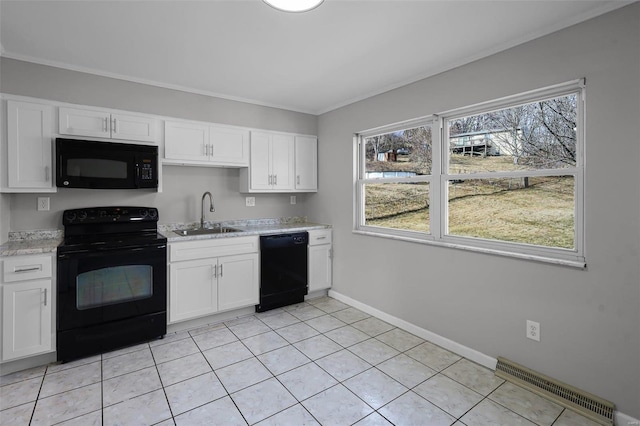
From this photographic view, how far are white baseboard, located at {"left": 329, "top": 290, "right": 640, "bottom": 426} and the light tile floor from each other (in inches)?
2.5

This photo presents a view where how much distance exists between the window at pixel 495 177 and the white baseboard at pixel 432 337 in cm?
81

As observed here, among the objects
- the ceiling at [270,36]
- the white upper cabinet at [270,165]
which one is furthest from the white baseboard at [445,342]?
the ceiling at [270,36]

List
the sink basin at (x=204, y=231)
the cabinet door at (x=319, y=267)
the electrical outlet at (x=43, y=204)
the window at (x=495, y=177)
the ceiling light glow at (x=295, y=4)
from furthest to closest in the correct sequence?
the cabinet door at (x=319, y=267) → the sink basin at (x=204, y=231) → the electrical outlet at (x=43, y=204) → the window at (x=495, y=177) → the ceiling light glow at (x=295, y=4)

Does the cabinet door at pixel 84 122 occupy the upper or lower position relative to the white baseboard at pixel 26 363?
upper

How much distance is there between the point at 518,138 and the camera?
7.86 ft

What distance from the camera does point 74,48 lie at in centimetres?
246

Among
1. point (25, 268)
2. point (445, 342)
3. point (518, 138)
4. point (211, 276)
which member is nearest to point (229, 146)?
point (211, 276)

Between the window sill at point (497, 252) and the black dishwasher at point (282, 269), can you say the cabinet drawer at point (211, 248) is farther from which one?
the window sill at point (497, 252)

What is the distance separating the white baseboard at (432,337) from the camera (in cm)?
248

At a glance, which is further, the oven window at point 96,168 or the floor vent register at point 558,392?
Result: the oven window at point 96,168

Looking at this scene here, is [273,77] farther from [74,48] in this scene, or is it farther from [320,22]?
[74,48]

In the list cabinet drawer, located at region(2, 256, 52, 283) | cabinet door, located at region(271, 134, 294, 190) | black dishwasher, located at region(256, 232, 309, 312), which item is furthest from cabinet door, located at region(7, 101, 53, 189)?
cabinet door, located at region(271, 134, 294, 190)

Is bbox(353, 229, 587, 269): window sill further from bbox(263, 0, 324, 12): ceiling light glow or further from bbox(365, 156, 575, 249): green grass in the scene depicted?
bbox(263, 0, 324, 12): ceiling light glow

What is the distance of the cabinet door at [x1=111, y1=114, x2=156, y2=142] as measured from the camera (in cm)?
291
